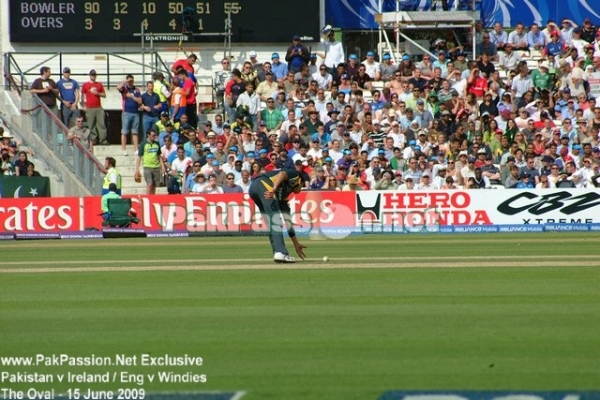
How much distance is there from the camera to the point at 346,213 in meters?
24.6

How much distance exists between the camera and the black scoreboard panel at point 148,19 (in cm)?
3034

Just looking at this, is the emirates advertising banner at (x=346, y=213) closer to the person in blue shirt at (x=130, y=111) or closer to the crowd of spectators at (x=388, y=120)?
the crowd of spectators at (x=388, y=120)

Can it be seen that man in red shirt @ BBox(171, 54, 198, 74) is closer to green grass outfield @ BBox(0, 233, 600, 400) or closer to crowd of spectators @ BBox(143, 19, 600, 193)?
crowd of spectators @ BBox(143, 19, 600, 193)

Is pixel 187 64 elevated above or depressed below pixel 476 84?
above

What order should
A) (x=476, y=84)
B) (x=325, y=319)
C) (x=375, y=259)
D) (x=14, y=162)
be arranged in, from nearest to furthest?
(x=325, y=319) < (x=375, y=259) < (x=14, y=162) < (x=476, y=84)

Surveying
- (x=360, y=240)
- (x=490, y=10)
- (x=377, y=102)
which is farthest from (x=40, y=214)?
(x=490, y=10)

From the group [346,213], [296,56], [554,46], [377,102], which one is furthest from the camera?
[554,46]

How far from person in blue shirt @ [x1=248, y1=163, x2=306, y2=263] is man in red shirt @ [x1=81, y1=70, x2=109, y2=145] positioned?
13.0 metres

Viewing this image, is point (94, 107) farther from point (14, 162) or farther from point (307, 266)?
point (307, 266)

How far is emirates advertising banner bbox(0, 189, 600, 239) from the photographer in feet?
80.3

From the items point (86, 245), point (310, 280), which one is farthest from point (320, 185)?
point (310, 280)

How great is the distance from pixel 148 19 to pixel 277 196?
1633 centimetres

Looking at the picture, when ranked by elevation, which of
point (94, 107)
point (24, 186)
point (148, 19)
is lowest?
point (24, 186)

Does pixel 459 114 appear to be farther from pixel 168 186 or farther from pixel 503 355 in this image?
pixel 503 355
